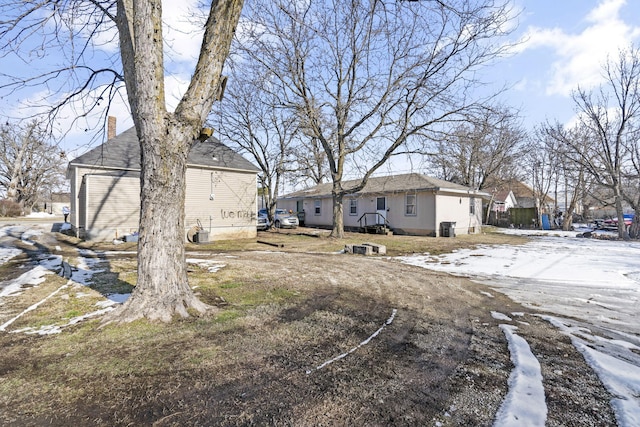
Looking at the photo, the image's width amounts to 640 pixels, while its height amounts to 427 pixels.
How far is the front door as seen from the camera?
63.1ft

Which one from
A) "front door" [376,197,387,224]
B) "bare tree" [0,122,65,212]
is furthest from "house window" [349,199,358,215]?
"bare tree" [0,122,65,212]

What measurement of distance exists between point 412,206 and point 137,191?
14158 mm

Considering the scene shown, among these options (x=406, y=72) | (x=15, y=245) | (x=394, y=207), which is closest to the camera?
(x=15, y=245)

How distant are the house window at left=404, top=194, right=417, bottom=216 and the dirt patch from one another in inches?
533

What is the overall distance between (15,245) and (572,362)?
52.3 ft

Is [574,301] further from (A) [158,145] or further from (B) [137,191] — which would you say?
(B) [137,191]

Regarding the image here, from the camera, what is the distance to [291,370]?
8.77 feet

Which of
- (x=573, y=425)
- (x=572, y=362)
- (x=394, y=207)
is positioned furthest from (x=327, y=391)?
(x=394, y=207)

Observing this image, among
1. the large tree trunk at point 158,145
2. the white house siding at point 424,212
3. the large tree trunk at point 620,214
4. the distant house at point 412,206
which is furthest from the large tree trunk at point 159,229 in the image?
the large tree trunk at point 620,214

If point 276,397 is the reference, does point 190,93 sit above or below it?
above

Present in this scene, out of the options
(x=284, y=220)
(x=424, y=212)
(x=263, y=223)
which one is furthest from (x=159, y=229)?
(x=284, y=220)

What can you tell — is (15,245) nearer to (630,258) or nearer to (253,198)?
(253,198)

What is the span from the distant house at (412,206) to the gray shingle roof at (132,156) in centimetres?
789

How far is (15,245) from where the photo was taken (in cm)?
1112
